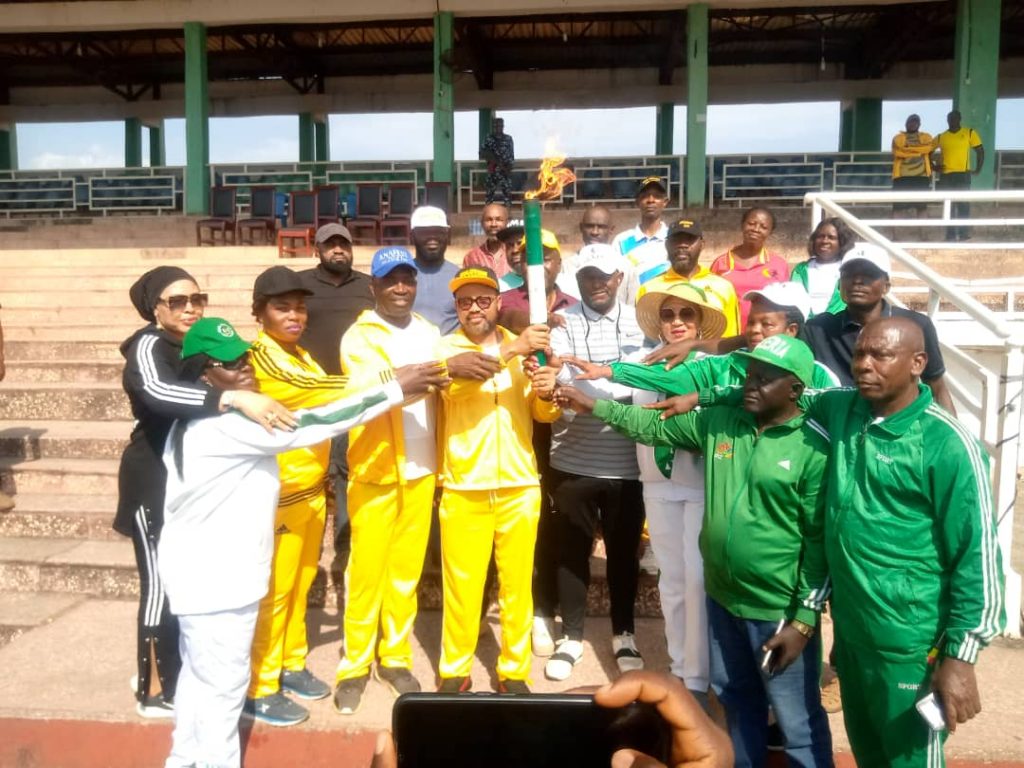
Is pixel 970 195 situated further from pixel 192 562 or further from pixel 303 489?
pixel 192 562

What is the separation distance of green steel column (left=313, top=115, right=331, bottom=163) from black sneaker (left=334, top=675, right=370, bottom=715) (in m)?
19.4

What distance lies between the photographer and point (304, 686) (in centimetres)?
365

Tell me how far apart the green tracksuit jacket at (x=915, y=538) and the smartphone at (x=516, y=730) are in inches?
55.6

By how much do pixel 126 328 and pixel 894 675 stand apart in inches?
272

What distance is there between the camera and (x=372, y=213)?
1173cm

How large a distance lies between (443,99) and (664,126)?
7826 mm

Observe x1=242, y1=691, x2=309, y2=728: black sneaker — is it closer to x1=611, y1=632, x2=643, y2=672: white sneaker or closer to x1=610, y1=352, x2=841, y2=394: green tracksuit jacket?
x1=611, y1=632, x2=643, y2=672: white sneaker

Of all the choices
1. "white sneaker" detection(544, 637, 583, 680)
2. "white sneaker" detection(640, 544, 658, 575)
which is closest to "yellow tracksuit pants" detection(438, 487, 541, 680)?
"white sneaker" detection(544, 637, 583, 680)

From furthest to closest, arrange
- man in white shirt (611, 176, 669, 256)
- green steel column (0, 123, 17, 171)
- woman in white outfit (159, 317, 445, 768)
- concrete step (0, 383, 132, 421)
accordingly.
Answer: green steel column (0, 123, 17, 171)
concrete step (0, 383, 132, 421)
man in white shirt (611, 176, 669, 256)
woman in white outfit (159, 317, 445, 768)

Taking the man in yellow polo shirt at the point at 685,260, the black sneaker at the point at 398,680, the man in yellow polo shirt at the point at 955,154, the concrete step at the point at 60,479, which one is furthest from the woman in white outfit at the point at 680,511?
the man in yellow polo shirt at the point at 955,154

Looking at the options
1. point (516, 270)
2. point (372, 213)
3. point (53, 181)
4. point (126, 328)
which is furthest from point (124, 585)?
point (53, 181)

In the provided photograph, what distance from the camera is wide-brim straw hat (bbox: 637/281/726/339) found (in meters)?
3.51

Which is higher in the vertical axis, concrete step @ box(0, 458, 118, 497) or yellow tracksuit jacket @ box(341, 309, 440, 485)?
yellow tracksuit jacket @ box(341, 309, 440, 485)

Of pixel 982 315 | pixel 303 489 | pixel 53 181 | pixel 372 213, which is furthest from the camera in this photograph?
pixel 53 181
